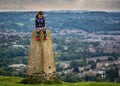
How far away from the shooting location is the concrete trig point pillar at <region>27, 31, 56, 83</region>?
23625mm

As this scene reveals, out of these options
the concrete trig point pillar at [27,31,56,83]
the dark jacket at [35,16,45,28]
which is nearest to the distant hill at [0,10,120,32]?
the dark jacket at [35,16,45,28]

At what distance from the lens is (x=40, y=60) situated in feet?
77.8

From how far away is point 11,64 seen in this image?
261ft

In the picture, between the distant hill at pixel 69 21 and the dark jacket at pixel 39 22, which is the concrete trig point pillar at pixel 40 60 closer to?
the dark jacket at pixel 39 22

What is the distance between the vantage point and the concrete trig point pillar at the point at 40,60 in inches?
930

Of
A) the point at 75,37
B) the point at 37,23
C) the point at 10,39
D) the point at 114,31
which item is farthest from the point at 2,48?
the point at 37,23

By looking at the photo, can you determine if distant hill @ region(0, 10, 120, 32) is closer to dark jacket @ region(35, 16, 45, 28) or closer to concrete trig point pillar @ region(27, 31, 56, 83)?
dark jacket @ region(35, 16, 45, 28)

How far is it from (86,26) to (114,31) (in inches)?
460

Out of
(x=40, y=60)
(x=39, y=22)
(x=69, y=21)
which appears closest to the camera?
(x=40, y=60)

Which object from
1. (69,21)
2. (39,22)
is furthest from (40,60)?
(69,21)

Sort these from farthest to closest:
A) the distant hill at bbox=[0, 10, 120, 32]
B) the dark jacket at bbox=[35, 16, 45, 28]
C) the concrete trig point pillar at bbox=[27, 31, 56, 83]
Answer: the distant hill at bbox=[0, 10, 120, 32], the dark jacket at bbox=[35, 16, 45, 28], the concrete trig point pillar at bbox=[27, 31, 56, 83]

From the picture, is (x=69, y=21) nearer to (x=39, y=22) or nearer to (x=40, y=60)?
(x=39, y=22)

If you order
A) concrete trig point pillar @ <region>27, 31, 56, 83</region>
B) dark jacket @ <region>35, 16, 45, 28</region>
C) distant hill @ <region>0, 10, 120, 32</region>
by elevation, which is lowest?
concrete trig point pillar @ <region>27, 31, 56, 83</region>

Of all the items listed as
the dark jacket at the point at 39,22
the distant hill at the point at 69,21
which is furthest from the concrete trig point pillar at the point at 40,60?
the distant hill at the point at 69,21
